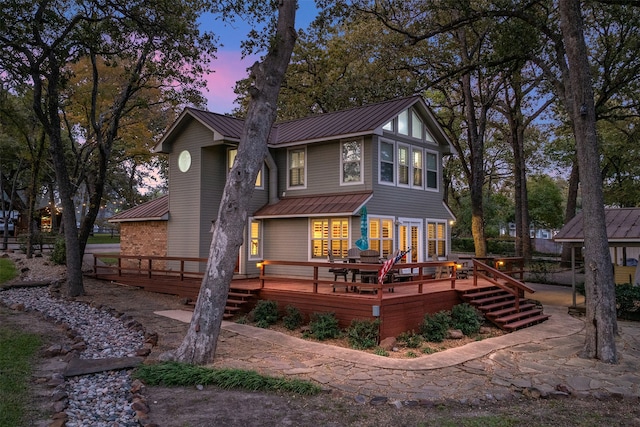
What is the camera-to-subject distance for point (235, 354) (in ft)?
28.0

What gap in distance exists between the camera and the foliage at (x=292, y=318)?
37.2ft

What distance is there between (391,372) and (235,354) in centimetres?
284

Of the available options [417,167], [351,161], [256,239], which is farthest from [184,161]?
[417,167]

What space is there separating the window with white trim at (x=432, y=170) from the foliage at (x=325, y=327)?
790 cm

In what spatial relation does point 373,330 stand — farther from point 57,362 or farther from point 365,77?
point 365,77

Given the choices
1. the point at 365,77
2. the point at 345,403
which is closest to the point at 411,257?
the point at 365,77

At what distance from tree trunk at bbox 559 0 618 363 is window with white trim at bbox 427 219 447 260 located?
724cm

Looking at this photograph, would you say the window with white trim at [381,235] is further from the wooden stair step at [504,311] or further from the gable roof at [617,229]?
the gable roof at [617,229]

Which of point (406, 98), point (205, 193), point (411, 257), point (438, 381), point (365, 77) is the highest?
point (365, 77)

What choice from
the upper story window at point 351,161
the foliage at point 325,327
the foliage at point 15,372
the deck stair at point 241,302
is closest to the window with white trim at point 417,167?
the upper story window at point 351,161

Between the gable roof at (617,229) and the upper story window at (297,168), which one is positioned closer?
the gable roof at (617,229)

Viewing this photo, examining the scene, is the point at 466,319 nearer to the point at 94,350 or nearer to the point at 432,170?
the point at 432,170

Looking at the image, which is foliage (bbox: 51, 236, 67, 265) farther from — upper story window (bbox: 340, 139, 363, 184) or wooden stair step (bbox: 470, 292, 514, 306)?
wooden stair step (bbox: 470, 292, 514, 306)

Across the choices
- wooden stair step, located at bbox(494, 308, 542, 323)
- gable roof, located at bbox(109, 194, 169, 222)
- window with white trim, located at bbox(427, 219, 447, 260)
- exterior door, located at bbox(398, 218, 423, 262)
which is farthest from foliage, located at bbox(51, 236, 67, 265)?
wooden stair step, located at bbox(494, 308, 542, 323)
